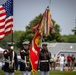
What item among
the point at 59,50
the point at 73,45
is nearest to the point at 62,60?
the point at 59,50

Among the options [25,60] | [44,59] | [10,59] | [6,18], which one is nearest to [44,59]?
[44,59]

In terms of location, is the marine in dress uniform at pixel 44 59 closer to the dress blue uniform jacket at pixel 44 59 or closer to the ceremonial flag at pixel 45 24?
the dress blue uniform jacket at pixel 44 59

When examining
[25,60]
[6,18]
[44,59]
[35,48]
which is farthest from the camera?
[35,48]

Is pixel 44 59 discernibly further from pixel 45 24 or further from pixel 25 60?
pixel 45 24

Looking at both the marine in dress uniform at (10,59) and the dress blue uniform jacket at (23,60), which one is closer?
the marine in dress uniform at (10,59)

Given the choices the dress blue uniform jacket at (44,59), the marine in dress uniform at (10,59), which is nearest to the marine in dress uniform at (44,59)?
the dress blue uniform jacket at (44,59)

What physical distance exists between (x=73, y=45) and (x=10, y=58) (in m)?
41.0

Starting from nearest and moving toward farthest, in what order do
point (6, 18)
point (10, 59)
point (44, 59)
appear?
point (10, 59) < point (44, 59) < point (6, 18)

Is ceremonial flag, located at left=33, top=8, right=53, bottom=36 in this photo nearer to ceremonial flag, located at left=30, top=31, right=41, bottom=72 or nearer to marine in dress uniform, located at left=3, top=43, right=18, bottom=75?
ceremonial flag, located at left=30, top=31, right=41, bottom=72

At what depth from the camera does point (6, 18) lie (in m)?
20.0

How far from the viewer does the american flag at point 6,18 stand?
1950 cm

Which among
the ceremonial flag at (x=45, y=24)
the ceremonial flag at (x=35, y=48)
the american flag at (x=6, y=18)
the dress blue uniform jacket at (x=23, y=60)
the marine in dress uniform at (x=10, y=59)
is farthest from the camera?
the ceremonial flag at (x=45, y=24)

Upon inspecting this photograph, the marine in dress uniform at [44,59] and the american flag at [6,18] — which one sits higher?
the american flag at [6,18]

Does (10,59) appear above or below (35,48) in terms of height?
below
